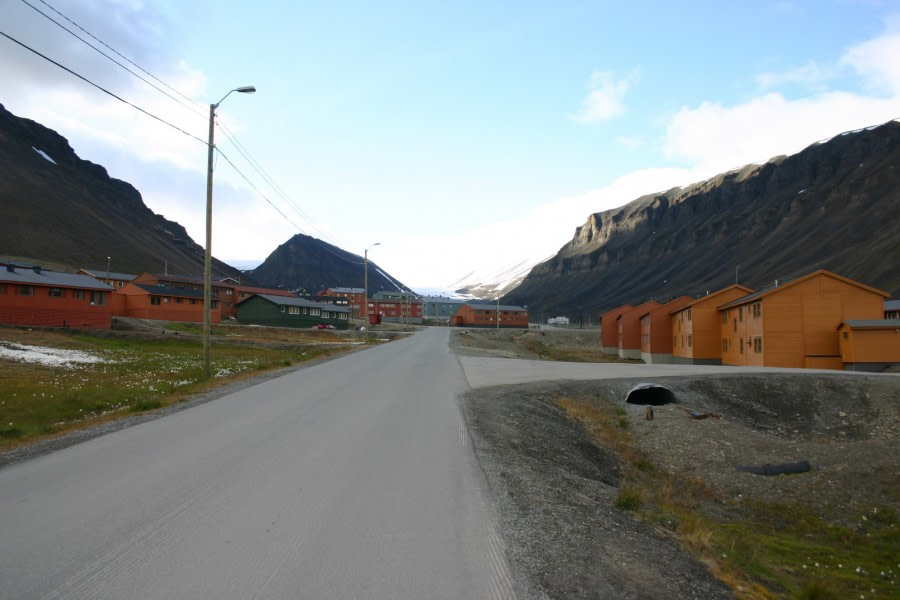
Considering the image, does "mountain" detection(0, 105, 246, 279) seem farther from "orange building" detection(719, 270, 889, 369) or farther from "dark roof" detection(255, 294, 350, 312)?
"orange building" detection(719, 270, 889, 369)

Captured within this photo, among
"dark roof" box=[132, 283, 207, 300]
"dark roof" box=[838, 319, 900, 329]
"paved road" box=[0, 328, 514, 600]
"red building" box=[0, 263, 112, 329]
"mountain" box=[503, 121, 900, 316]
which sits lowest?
"paved road" box=[0, 328, 514, 600]

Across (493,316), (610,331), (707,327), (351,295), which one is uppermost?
(351,295)

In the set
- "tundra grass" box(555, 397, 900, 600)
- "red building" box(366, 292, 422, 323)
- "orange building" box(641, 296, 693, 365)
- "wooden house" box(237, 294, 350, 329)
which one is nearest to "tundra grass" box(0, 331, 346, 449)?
"tundra grass" box(555, 397, 900, 600)

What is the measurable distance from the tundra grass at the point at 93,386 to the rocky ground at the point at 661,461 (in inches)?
385

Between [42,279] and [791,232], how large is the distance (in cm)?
14800

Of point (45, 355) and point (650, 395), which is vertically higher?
point (45, 355)

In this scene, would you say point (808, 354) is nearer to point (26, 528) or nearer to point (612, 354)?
point (612, 354)

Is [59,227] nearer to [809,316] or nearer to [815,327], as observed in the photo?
[809,316]

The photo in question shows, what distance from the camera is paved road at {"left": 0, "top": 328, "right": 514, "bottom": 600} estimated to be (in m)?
4.94

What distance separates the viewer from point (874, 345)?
41.9 meters

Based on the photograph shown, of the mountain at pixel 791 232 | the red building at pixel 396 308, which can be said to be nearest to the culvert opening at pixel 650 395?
the mountain at pixel 791 232

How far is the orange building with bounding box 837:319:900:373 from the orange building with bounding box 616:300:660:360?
32575 mm

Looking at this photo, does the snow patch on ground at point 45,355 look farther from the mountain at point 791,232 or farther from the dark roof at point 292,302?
the mountain at point 791,232

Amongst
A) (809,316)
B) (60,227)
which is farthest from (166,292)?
(60,227)
